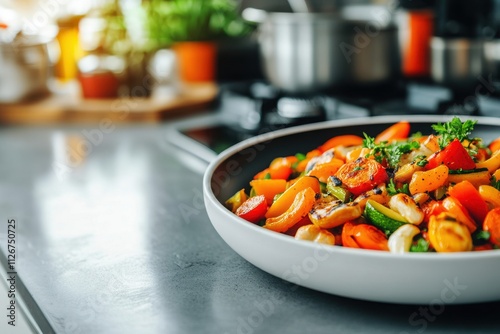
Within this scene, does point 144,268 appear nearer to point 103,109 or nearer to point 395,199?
point 395,199

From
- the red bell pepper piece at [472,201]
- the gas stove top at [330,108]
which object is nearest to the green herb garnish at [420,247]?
the red bell pepper piece at [472,201]

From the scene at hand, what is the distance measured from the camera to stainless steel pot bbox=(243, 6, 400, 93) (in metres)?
1.93

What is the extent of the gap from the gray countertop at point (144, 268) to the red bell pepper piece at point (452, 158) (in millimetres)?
222

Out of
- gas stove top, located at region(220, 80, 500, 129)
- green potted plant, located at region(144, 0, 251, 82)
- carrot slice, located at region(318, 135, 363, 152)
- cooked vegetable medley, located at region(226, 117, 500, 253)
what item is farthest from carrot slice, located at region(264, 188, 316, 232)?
green potted plant, located at region(144, 0, 251, 82)

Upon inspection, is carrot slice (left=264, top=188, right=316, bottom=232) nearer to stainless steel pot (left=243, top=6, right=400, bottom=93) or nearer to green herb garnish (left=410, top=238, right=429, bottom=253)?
green herb garnish (left=410, top=238, right=429, bottom=253)

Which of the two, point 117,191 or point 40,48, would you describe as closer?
point 117,191

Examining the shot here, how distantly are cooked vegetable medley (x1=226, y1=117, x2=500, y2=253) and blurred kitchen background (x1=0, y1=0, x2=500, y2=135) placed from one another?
77cm

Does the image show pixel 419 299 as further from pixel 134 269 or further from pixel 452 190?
pixel 134 269

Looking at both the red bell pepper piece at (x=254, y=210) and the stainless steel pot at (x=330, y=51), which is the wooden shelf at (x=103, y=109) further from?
the red bell pepper piece at (x=254, y=210)

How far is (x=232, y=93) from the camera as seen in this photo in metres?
2.31

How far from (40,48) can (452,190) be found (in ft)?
6.10

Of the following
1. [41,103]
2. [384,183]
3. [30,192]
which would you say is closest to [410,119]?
[384,183]

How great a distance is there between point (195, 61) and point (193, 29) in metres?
0.12

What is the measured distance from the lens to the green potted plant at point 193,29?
2.53 metres
